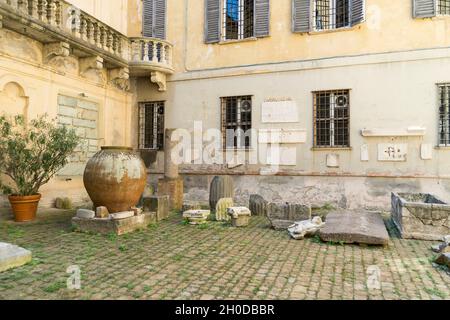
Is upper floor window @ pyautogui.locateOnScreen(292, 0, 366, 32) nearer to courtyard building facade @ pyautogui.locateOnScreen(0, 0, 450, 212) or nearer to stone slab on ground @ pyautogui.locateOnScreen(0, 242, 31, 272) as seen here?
courtyard building facade @ pyautogui.locateOnScreen(0, 0, 450, 212)

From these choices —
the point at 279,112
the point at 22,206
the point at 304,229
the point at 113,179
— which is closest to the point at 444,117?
the point at 279,112

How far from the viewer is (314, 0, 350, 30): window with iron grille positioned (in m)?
10.9

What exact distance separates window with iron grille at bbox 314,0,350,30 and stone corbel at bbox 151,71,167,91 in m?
5.63

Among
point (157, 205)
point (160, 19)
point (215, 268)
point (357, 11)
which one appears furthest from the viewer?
point (160, 19)

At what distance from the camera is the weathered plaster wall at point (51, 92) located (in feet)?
28.3

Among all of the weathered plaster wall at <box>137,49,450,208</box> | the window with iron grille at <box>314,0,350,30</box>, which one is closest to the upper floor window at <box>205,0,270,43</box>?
the weathered plaster wall at <box>137,49,450,208</box>

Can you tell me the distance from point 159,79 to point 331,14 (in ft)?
20.6

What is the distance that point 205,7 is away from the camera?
12.4 m

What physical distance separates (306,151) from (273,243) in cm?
517

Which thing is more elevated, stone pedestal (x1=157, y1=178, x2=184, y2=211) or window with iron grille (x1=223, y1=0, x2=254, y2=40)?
window with iron grille (x1=223, y1=0, x2=254, y2=40)

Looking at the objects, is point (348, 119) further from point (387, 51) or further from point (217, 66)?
point (217, 66)

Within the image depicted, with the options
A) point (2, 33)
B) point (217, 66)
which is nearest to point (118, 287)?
point (2, 33)

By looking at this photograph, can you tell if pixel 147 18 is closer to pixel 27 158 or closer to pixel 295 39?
pixel 295 39

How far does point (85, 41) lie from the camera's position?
10.0 metres
